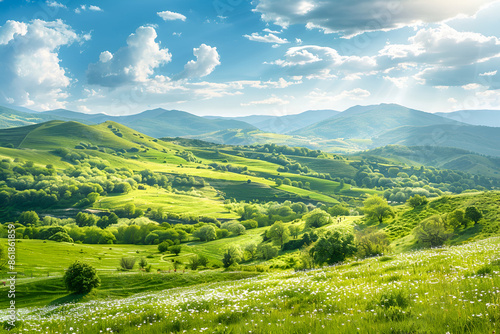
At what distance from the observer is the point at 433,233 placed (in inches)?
2245

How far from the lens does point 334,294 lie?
11.4m

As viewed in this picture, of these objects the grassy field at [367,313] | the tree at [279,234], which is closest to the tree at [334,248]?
the grassy field at [367,313]

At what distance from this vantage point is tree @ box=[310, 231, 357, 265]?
5444 centimetres

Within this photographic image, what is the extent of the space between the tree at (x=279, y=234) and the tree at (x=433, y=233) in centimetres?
7879

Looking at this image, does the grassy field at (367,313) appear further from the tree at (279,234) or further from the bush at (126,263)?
the tree at (279,234)

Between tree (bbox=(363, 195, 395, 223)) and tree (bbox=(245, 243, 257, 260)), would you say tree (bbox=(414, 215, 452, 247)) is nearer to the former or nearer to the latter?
tree (bbox=(363, 195, 395, 223))

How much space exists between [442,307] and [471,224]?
240 ft

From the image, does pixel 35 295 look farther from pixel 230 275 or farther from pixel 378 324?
pixel 378 324

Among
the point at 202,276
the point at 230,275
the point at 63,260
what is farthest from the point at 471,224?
the point at 63,260

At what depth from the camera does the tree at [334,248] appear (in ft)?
179

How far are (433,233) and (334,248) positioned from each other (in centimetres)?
2170

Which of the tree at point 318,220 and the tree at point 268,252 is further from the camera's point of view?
the tree at point 318,220

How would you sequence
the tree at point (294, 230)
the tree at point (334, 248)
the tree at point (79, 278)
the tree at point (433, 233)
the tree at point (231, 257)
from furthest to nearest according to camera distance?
the tree at point (294, 230) < the tree at point (231, 257) < the tree at point (433, 233) < the tree at point (334, 248) < the tree at point (79, 278)

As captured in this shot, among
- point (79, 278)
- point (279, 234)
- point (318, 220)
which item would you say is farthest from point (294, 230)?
point (79, 278)
